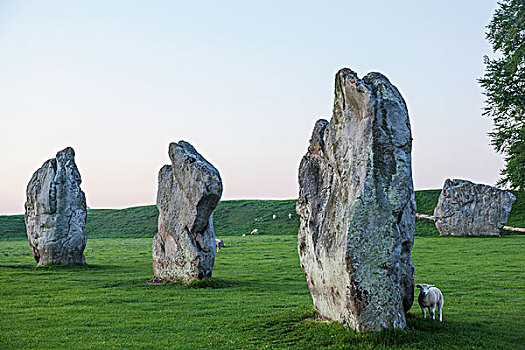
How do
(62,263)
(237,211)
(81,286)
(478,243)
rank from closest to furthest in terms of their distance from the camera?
1. (81,286)
2. (62,263)
3. (478,243)
4. (237,211)

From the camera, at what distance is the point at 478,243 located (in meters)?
32.4

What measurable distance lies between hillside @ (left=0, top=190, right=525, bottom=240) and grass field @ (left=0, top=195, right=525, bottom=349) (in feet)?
78.4

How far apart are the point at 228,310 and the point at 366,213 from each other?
5.67m

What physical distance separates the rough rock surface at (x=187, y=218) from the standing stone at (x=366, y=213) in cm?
758

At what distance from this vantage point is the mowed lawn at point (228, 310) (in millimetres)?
9922

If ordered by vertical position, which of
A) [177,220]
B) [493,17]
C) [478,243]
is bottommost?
[478,243]

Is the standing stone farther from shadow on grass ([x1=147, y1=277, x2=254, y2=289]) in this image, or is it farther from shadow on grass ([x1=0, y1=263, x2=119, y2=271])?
shadow on grass ([x1=0, y1=263, x2=119, y2=271])

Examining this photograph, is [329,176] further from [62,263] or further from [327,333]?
[62,263]

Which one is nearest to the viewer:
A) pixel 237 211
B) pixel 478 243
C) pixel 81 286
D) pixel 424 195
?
pixel 81 286

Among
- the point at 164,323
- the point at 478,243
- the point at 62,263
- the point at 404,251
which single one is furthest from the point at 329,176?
the point at 478,243

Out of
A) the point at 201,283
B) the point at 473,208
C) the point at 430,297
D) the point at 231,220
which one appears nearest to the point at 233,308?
the point at 201,283

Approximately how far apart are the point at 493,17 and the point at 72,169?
35.6 metres

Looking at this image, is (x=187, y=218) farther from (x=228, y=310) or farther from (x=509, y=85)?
(x=509, y=85)

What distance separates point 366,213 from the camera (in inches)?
372
